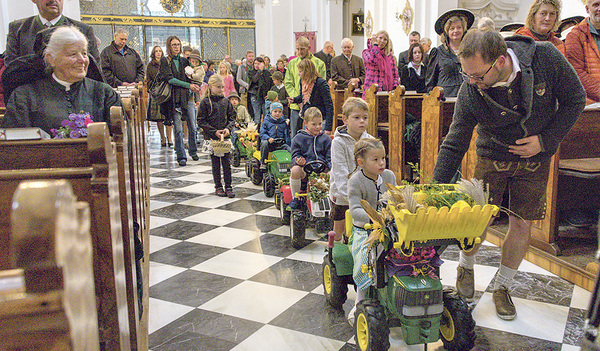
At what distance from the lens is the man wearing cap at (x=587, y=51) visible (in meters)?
3.49

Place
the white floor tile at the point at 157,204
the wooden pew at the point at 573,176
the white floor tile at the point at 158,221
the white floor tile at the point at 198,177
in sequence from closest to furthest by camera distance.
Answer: the wooden pew at the point at 573,176 < the white floor tile at the point at 158,221 < the white floor tile at the point at 157,204 < the white floor tile at the point at 198,177

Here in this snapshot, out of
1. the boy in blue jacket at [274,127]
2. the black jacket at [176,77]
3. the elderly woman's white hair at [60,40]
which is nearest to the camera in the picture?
the elderly woman's white hair at [60,40]

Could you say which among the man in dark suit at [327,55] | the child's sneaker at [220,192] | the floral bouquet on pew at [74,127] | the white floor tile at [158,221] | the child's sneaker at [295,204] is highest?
the man in dark suit at [327,55]

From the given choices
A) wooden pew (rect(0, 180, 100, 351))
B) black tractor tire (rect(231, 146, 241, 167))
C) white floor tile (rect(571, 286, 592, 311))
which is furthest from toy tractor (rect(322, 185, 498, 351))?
black tractor tire (rect(231, 146, 241, 167))

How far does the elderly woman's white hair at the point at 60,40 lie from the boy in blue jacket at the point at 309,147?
190cm

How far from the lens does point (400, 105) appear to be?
479cm

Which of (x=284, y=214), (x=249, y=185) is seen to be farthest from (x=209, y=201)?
(x=284, y=214)

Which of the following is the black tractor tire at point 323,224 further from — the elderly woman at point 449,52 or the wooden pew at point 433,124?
the elderly woman at point 449,52

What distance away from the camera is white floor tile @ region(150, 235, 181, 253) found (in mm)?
3709

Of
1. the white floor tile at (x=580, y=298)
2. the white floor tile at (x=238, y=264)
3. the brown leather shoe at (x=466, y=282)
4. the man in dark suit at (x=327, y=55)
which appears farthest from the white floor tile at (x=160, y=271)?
the man in dark suit at (x=327, y=55)

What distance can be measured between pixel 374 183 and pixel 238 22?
17745 millimetres

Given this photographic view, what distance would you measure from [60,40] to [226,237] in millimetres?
1957

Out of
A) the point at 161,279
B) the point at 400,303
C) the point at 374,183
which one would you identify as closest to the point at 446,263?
the point at 374,183

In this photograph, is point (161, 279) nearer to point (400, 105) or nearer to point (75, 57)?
point (75, 57)
